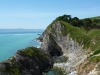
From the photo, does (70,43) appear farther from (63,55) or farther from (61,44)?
(61,44)

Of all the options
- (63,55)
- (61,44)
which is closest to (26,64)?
(63,55)

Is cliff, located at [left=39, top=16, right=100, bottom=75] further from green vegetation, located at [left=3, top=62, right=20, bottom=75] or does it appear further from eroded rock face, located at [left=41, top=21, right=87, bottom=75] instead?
green vegetation, located at [left=3, top=62, right=20, bottom=75]

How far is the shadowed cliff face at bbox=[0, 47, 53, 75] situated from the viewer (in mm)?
49309

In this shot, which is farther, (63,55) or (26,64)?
(63,55)

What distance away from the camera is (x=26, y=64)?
58.5 metres

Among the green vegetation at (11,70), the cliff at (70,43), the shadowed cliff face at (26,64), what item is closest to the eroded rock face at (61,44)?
the cliff at (70,43)

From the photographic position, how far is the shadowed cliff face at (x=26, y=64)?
4931 centimetres

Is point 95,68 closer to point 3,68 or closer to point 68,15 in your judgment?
point 3,68

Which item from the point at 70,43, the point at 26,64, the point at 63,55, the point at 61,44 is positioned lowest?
the point at 63,55

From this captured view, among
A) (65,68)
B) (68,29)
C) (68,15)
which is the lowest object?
(65,68)

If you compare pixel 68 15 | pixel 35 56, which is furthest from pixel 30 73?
pixel 68 15

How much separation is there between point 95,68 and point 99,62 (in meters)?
2.11

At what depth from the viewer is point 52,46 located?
354ft

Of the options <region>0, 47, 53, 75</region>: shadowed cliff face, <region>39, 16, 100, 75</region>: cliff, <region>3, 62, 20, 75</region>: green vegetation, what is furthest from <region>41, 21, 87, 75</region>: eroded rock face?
<region>3, 62, 20, 75</region>: green vegetation
